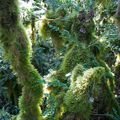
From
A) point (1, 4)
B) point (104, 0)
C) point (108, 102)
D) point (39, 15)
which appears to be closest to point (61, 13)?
point (39, 15)

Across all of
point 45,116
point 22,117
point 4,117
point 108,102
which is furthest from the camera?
point 4,117

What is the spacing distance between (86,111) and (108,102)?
137 cm

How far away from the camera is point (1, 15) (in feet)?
10.7

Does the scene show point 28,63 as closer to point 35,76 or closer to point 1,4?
point 35,76

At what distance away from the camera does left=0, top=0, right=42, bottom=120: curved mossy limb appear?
3.30 meters

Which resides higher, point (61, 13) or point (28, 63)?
point (61, 13)

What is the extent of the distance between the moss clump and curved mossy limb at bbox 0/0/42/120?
462 millimetres

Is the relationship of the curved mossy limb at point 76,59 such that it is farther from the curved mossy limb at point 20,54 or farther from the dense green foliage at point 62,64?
the curved mossy limb at point 20,54

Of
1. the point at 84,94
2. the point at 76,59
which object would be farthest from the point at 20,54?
the point at 76,59

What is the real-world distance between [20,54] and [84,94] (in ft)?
2.86

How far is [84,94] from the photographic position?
136 inches

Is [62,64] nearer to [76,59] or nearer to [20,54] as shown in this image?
[76,59]

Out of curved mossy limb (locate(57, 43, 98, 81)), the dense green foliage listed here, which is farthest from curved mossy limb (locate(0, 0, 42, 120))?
curved mossy limb (locate(57, 43, 98, 81))

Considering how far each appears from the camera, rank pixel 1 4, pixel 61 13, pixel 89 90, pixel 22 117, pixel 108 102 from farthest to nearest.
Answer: pixel 61 13 → pixel 108 102 → pixel 22 117 → pixel 89 90 → pixel 1 4
